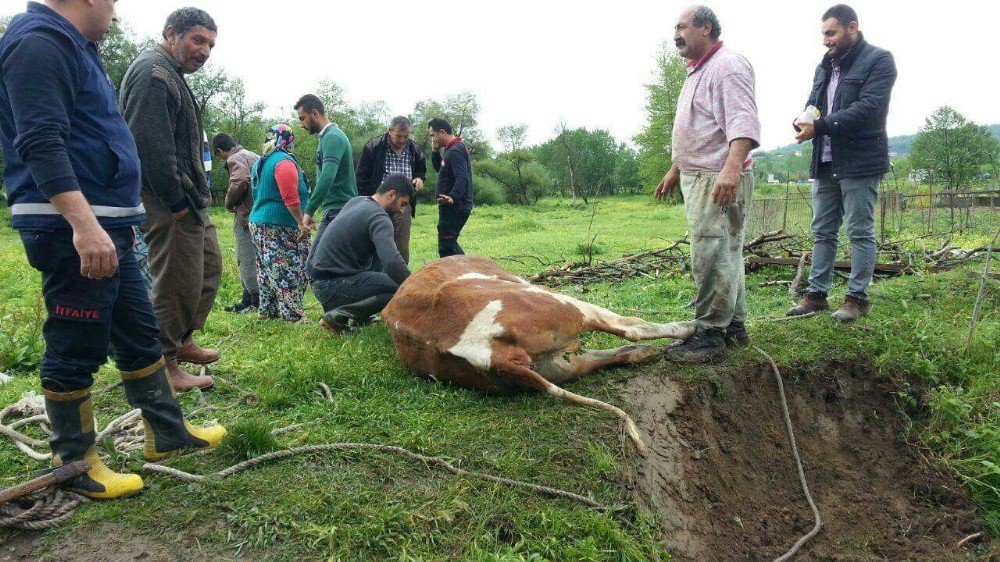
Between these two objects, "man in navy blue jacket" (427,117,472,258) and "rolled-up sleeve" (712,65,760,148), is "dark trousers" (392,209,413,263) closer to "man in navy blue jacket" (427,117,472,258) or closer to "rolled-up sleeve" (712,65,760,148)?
"man in navy blue jacket" (427,117,472,258)

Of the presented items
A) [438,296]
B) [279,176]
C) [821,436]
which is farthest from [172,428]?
[821,436]

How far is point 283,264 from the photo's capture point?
5355mm

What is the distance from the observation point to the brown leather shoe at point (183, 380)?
11.7ft

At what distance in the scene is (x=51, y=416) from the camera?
7.86ft

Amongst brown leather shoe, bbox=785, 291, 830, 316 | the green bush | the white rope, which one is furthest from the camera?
the green bush

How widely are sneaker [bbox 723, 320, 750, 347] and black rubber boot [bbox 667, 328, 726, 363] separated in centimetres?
14

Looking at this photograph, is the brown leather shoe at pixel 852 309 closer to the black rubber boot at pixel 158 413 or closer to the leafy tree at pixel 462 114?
the black rubber boot at pixel 158 413

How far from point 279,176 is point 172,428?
2.93 m

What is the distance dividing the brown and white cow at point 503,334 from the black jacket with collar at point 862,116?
200 cm

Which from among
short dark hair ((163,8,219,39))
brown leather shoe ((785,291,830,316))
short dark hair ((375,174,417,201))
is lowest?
brown leather shoe ((785,291,830,316))

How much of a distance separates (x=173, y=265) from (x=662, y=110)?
3789cm

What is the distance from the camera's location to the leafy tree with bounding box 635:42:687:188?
3709cm

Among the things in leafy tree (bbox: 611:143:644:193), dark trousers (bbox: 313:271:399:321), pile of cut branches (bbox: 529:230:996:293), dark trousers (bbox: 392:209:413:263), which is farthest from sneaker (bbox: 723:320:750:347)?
leafy tree (bbox: 611:143:644:193)

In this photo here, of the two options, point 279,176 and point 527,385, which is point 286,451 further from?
point 279,176
